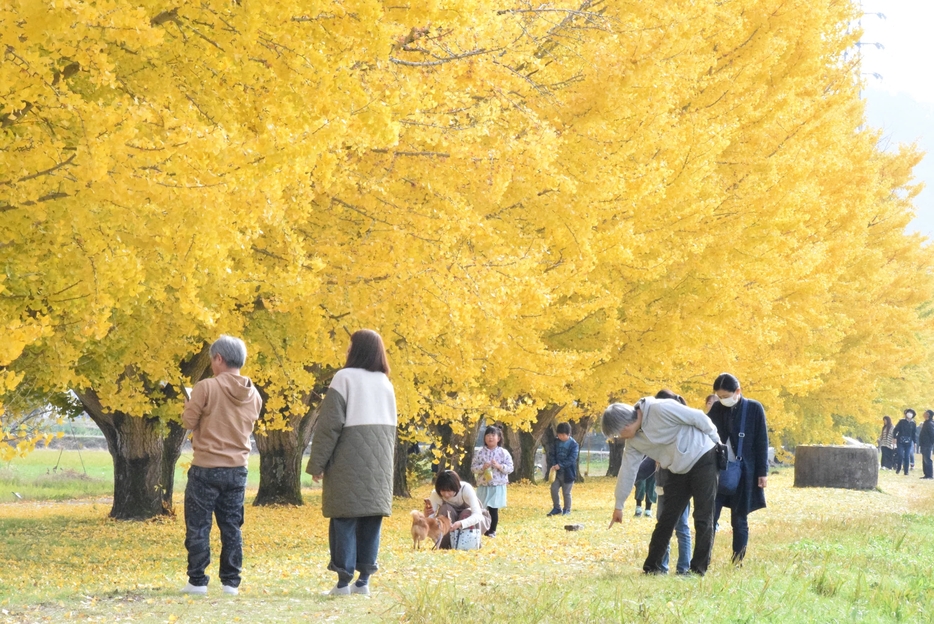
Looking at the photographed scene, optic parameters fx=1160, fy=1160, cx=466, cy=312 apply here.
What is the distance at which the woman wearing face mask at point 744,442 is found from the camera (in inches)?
327

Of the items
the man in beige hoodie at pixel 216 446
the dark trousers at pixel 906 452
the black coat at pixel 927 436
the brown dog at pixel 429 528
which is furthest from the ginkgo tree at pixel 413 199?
the dark trousers at pixel 906 452

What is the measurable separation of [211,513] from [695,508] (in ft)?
10.3

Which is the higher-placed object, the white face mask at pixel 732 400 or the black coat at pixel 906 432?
the white face mask at pixel 732 400

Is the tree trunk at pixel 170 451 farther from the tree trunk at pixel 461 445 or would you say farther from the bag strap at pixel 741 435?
the bag strap at pixel 741 435

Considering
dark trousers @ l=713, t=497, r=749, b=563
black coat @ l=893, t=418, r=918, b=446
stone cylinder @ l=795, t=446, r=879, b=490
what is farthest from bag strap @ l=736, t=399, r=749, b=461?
black coat @ l=893, t=418, r=918, b=446

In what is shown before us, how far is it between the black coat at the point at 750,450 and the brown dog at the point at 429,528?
121 inches

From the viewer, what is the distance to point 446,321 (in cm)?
1037

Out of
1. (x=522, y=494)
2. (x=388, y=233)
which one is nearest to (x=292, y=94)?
(x=388, y=233)

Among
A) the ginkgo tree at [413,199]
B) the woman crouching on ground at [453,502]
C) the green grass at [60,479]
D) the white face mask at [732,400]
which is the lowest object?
the green grass at [60,479]

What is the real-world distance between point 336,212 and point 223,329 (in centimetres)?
166

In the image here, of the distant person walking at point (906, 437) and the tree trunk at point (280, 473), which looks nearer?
the tree trunk at point (280, 473)

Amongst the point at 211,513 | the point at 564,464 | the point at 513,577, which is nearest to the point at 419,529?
the point at 513,577

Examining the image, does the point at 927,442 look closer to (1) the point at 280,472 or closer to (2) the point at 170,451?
(1) the point at 280,472

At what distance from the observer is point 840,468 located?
844 inches
